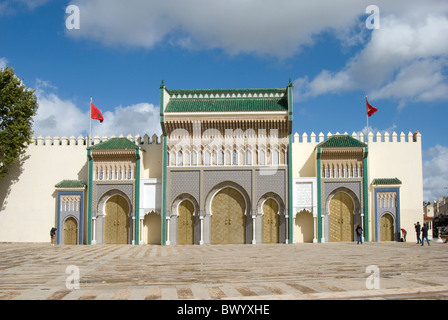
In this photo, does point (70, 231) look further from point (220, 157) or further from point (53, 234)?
point (220, 157)

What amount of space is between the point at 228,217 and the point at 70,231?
314 inches

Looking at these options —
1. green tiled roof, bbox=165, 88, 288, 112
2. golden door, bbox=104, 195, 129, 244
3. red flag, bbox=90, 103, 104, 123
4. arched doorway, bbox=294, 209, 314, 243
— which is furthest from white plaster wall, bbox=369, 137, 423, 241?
red flag, bbox=90, 103, 104, 123

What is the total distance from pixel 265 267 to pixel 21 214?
56.1ft

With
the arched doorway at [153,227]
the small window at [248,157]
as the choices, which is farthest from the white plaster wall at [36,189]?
the small window at [248,157]

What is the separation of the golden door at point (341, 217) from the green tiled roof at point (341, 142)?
2.39 m

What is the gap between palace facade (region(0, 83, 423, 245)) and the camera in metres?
22.8

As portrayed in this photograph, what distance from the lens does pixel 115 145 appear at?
23.3m

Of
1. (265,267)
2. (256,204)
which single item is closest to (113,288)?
(265,267)

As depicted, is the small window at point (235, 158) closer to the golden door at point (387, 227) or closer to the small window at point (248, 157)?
the small window at point (248, 157)

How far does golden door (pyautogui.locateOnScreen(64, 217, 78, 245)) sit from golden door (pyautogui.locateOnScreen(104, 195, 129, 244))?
61.3 inches

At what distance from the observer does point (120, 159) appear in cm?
2344

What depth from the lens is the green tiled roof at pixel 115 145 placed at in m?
23.1

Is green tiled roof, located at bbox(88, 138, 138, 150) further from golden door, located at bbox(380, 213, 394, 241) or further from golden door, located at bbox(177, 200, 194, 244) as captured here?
golden door, located at bbox(380, 213, 394, 241)

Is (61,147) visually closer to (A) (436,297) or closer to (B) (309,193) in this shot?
(B) (309,193)
